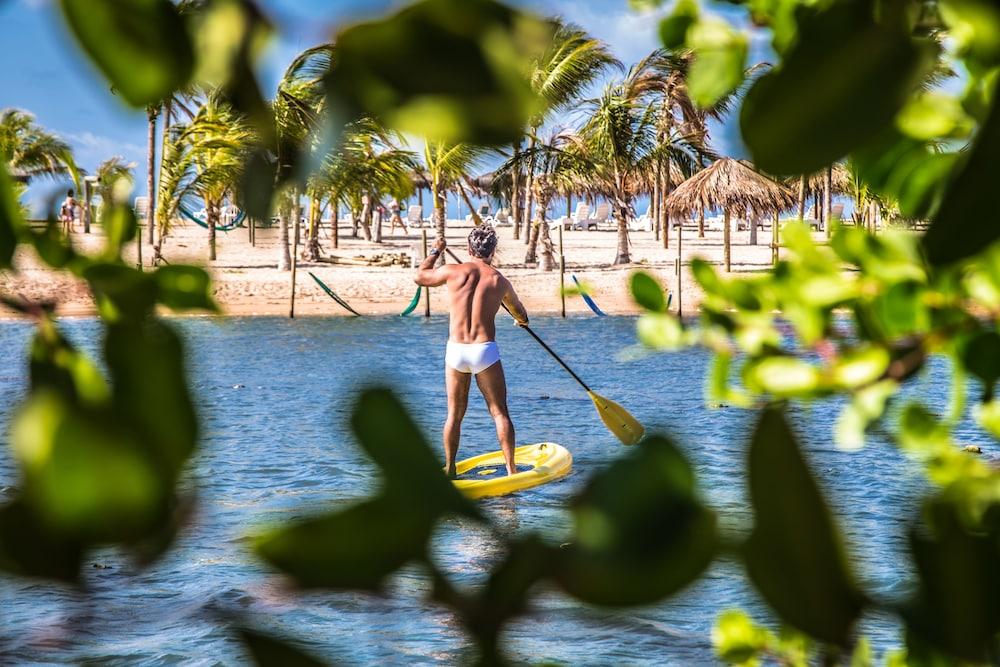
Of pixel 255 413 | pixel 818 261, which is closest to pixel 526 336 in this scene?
pixel 255 413

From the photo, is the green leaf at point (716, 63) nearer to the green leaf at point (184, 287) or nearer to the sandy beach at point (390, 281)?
the green leaf at point (184, 287)

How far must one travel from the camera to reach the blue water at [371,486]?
11.4 inches

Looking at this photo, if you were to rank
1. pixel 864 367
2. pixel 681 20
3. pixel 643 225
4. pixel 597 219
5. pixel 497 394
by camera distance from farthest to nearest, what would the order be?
pixel 643 225, pixel 597 219, pixel 497 394, pixel 681 20, pixel 864 367

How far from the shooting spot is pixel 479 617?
10.9 inches

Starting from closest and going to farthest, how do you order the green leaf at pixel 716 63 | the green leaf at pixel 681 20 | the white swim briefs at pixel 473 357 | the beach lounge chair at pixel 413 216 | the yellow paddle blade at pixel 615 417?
the green leaf at pixel 716 63 → the green leaf at pixel 681 20 → the white swim briefs at pixel 473 357 → the yellow paddle blade at pixel 615 417 → the beach lounge chair at pixel 413 216

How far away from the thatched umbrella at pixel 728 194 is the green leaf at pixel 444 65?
89.7 feet

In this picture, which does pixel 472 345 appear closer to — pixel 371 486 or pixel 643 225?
pixel 371 486

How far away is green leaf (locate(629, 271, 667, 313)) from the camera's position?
67 cm

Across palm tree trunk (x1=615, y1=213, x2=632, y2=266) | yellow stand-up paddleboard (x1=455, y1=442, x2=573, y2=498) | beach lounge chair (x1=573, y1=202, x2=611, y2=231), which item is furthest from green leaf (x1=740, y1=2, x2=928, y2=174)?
beach lounge chair (x1=573, y1=202, x2=611, y2=231)

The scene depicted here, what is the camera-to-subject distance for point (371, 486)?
277 mm

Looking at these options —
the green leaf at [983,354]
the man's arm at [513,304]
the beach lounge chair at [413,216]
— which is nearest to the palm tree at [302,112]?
the green leaf at [983,354]

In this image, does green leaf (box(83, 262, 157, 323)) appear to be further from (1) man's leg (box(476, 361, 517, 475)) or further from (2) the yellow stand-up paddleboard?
(2) the yellow stand-up paddleboard

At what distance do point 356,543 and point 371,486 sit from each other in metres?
0.02

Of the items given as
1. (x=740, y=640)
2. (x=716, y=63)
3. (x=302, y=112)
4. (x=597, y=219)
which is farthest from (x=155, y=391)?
(x=597, y=219)
